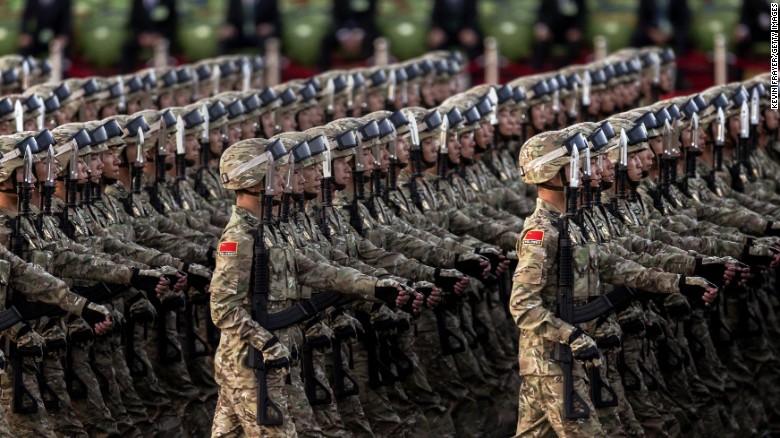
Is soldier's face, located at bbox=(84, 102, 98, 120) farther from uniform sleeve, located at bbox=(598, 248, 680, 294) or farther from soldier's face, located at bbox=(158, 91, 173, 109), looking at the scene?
uniform sleeve, located at bbox=(598, 248, 680, 294)

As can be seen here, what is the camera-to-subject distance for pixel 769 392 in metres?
16.5

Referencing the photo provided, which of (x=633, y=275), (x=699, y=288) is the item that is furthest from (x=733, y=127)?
(x=699, y=288)

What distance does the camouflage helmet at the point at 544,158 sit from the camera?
1358 cm

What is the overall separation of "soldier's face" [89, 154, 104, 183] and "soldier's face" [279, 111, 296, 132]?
162 inches

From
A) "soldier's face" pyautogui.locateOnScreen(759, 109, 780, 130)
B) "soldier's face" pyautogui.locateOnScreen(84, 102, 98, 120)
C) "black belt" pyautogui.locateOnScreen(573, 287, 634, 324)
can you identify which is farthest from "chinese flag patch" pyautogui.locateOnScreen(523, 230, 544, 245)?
"soldier's face" pyautogui.locateOnScreen(84, 102, 98, 120)

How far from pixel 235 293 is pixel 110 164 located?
3450 millimetres

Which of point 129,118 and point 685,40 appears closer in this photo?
point 129,118

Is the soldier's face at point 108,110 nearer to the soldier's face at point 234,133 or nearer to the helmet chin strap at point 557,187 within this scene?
the soldier's face at point 234,133

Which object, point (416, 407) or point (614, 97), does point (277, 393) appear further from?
point (614, 97)

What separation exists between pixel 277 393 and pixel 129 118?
4839 mm

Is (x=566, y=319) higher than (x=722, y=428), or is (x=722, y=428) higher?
(x=566, y=319)

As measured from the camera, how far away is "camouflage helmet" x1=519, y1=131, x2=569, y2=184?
13.6 metres

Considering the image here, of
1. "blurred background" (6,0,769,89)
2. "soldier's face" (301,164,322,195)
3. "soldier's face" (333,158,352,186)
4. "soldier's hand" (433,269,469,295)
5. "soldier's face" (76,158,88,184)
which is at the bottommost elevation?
"blurred background" (6,0,769,89)

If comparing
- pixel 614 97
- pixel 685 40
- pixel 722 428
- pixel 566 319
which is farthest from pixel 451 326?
pixel 685 40
